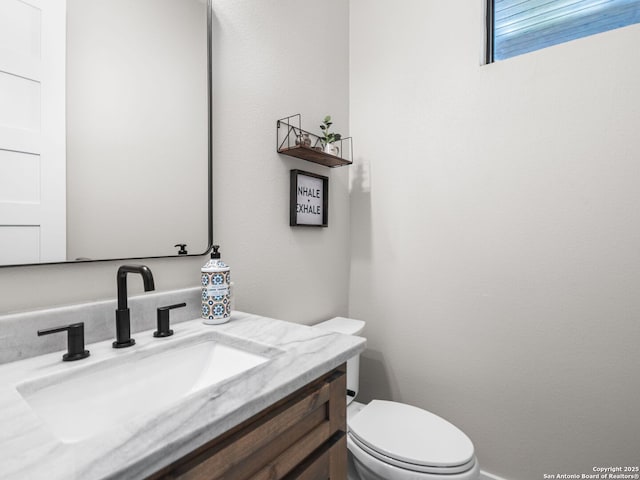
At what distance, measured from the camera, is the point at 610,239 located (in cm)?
125

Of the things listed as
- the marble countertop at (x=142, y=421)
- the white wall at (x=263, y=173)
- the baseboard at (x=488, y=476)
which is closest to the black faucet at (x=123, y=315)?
the marble countertop at (x=142, y=421)

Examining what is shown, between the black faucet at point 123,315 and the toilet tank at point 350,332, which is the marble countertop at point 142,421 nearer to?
the black faucet at point 123,315

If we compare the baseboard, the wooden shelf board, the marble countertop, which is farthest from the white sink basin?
the baseboard

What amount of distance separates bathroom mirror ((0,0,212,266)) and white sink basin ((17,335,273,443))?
305 mm

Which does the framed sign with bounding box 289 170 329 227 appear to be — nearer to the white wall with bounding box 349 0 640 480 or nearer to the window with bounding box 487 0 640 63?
the white wall with bounding box 349 0 640 480

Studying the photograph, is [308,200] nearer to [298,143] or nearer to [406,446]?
[298,143]

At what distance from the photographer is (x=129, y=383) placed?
2.40ft

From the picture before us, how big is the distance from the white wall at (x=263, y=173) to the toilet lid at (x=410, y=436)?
1.74ft

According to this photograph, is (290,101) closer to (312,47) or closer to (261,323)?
(312,47)

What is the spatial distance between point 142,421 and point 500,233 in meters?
1.50

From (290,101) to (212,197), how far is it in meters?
0.63

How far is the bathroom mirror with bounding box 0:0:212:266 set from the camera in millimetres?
751

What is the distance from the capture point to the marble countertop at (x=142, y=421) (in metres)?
0.39

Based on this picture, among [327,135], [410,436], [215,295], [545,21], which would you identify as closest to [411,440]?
[410,436]
